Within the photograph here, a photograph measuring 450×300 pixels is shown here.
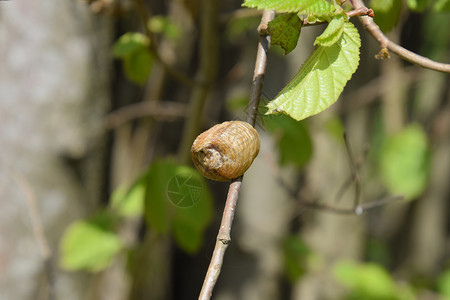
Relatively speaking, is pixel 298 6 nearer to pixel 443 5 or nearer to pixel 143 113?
pixel 443 5

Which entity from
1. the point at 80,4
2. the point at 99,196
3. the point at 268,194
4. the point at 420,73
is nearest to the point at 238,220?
the point at 268,194

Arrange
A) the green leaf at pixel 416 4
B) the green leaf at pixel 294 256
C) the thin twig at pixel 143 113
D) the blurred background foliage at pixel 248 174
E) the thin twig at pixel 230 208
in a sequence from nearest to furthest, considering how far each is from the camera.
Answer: the thin twig at pixel 230 208, the green leaf at pixel 416 4, the blurred background foliage at pixel 248 174, the thin twig at pixel 143 113, the green leaf at pixel 294 256

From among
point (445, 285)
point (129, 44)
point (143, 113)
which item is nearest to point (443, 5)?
point (129, 44)

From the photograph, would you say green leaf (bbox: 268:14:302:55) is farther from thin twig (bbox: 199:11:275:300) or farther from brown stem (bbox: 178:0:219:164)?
brown stem (bbox: 178:0:219:164)

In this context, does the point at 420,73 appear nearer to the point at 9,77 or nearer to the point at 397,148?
the point at 397,148

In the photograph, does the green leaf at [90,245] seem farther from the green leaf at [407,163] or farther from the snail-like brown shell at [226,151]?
the green leaf at [407,163]

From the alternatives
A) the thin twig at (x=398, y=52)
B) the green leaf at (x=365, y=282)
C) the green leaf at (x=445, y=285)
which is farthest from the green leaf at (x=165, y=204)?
the green leaf at (x=445, y=285)
